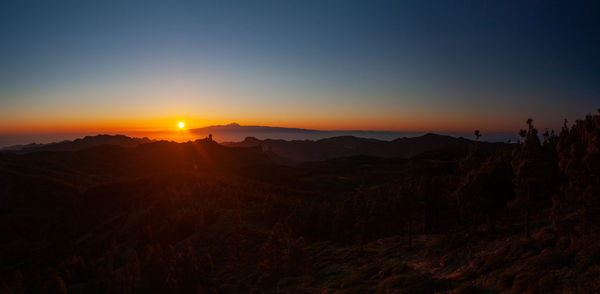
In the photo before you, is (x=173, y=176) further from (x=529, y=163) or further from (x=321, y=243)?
(x=529, y=163)

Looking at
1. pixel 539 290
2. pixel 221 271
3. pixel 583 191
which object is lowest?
pixel 221 271

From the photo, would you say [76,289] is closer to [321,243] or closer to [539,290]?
[321,243]

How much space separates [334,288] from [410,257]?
500 inches

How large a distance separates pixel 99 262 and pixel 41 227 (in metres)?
70.4

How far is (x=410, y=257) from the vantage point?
129 ft

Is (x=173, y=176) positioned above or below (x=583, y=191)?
below

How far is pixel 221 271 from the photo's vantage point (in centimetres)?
5716

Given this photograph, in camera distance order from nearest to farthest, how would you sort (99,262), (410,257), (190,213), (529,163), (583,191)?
(583,191), (529,163), (410,257), (99,262), (190,213)

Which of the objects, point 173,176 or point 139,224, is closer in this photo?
point 139,224

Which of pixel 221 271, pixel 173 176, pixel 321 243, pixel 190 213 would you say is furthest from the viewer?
pixel 173 176

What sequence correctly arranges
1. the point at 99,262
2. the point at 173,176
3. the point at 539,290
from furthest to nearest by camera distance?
the point at 173,176 < the point at 99,262 < the point at 539,290

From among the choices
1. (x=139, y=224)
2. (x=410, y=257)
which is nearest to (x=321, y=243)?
(x=410, y=257)

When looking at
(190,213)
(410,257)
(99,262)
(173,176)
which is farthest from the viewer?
(173,176)

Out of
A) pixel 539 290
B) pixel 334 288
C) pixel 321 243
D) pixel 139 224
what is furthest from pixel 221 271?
pixel 139 224
